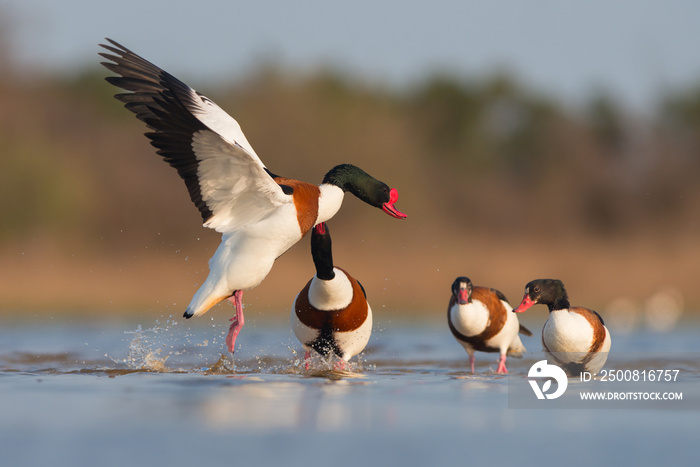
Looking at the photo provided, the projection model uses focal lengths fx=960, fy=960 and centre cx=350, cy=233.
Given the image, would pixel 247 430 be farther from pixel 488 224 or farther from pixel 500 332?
pixel 488 224

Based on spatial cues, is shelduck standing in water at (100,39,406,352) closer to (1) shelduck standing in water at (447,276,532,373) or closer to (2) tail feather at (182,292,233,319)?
(2) tail feather at (182,292,233,319)

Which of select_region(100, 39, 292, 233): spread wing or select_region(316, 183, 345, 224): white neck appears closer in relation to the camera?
select_region(100, 39, 292, 233): spread wing

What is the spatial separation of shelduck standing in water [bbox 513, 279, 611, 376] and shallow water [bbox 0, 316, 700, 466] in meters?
0.37

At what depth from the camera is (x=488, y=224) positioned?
83.2 feet

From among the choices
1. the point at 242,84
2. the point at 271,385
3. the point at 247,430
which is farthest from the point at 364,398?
the point at 242,84

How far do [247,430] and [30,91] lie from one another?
25.0m

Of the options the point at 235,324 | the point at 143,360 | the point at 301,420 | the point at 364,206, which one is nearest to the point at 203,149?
the point at 235,324

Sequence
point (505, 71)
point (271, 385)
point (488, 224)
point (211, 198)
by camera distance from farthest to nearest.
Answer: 1. point (505, 71)
2. point (488, 224)
3. point (211, 198)
4. point (271, 385)

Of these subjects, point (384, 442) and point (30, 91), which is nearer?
point (384, 442)

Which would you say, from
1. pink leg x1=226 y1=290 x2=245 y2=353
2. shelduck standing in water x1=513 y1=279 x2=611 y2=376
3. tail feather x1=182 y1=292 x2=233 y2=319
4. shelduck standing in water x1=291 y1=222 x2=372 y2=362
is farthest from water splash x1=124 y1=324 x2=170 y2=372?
shelduck standing in water x1=513 y1=279 x2=611 y2=376

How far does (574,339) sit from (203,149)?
9.78ft

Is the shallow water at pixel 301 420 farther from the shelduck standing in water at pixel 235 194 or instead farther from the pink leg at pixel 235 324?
the shelduck standing in water at pixel 235 194

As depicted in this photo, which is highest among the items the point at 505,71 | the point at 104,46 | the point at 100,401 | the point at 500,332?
the point at 505,71

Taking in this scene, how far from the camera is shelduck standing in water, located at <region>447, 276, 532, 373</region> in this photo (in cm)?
800
